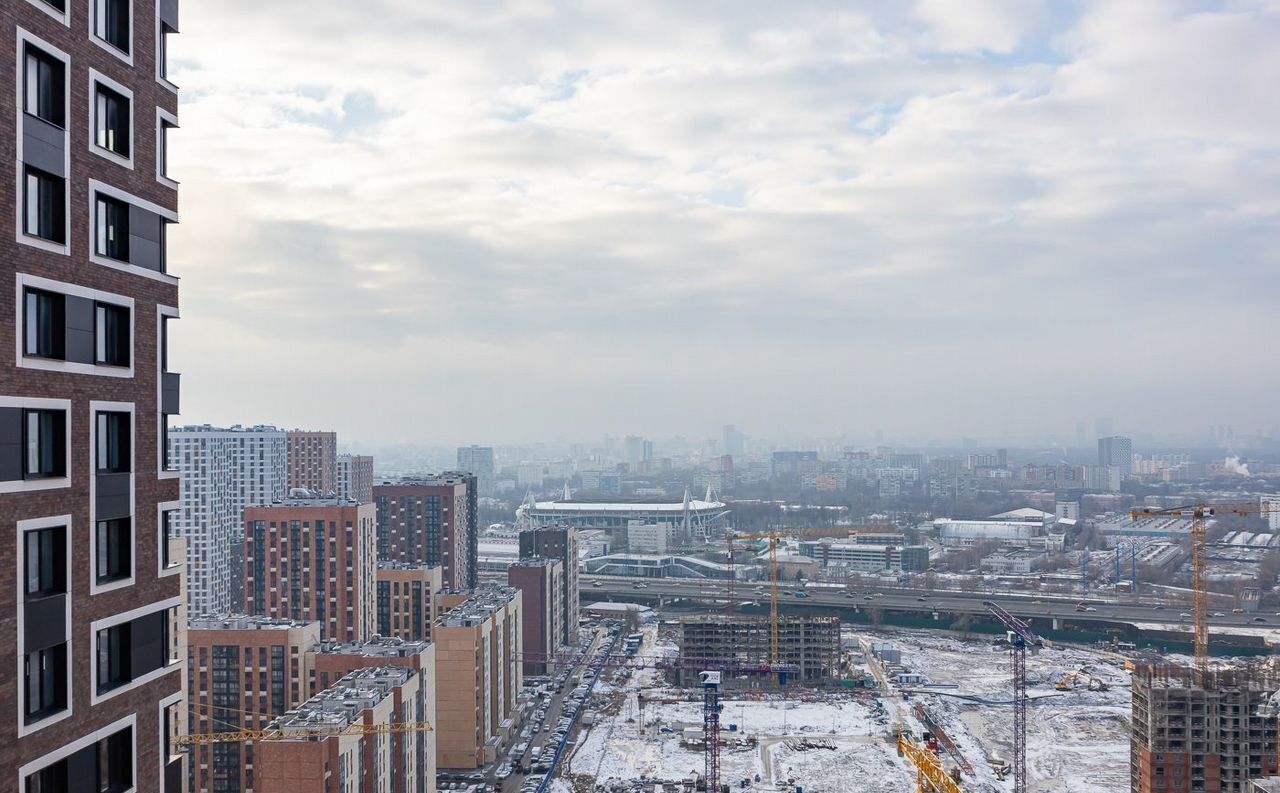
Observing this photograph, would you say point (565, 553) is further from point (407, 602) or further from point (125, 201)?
point (125, 201)

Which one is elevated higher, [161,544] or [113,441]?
[113,441]

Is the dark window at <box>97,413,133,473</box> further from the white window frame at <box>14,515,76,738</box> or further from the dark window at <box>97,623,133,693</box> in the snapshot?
the dark window at <box>97,623,133,693</box>

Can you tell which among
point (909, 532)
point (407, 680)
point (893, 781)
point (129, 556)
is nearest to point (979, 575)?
point (909, 532)

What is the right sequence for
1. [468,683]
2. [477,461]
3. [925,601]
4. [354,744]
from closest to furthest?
[354,744] → [468,683] → [925,601] → [477,461]

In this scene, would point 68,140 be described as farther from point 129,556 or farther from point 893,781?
point 893,781

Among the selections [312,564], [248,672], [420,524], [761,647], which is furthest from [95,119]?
[420,524]

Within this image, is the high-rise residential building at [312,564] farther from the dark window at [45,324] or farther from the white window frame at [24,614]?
the dark window at [45,324]

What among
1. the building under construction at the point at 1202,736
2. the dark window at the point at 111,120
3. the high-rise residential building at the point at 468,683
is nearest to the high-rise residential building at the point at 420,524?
the high-rise residential building at the point at 468,683
